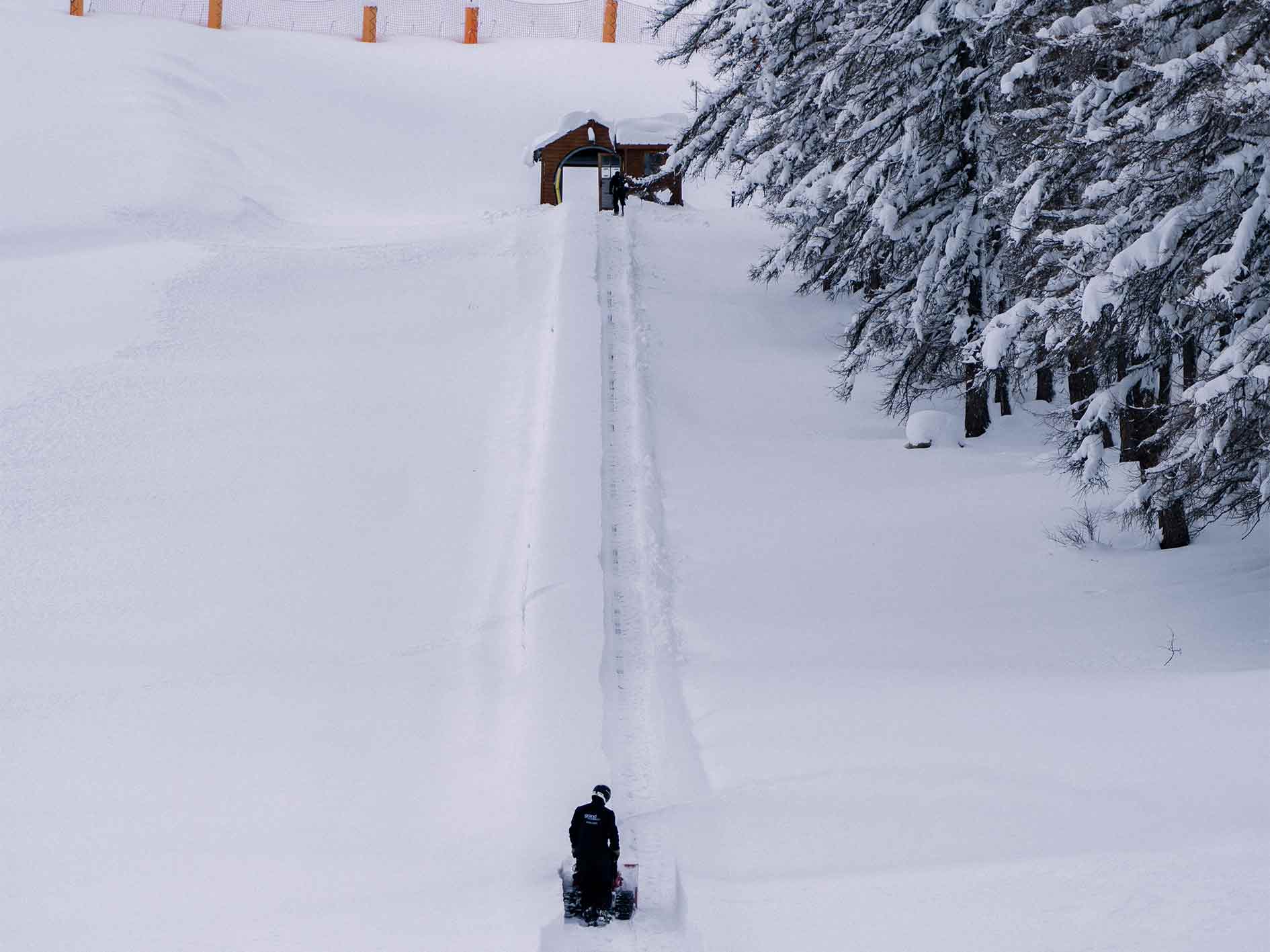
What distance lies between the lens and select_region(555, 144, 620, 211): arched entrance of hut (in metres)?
33.5

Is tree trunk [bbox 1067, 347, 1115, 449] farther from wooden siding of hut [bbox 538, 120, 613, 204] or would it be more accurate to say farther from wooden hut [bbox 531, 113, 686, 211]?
wooden siding of hut [bbox 538, 120, 613, 204]

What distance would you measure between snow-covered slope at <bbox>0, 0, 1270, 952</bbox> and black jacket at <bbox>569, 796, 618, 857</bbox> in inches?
18.7

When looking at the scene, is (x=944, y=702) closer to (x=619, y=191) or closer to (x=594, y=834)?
(x=594, y=834)

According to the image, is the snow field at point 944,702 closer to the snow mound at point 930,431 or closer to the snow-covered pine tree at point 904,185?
the snow mound at point 930,431

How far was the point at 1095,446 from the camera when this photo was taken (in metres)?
13.5

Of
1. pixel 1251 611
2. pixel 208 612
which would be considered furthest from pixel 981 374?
pixel 208 612

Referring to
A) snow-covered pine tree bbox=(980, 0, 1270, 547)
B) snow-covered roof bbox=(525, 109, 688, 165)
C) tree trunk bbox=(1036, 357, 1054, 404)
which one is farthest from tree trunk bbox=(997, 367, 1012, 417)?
snow-covered roof bbox=(525, 109, 688, 165)

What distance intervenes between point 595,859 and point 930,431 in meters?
12.1

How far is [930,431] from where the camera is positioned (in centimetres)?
1905

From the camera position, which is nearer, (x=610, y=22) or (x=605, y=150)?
(x=605, y=150)

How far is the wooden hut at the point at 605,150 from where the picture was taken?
3572 centimetres

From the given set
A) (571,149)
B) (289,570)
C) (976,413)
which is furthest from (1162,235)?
(571,149)

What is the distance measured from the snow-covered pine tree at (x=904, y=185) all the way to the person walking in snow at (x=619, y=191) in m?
9.49

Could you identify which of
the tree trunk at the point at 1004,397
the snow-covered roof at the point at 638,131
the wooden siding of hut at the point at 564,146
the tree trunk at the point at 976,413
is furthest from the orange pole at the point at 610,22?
the tree trunk at the point at 976,413
